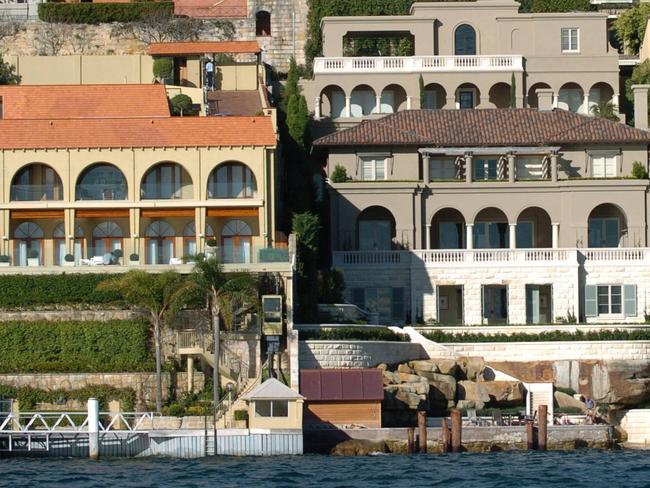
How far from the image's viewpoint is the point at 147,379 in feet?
287

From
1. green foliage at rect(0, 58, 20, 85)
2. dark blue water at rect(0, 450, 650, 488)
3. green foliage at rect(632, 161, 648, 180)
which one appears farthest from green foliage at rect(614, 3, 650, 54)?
dark blue water at rect(0, 450, 650, 488)

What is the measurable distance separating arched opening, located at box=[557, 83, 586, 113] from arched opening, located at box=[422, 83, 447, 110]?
6.42 meters

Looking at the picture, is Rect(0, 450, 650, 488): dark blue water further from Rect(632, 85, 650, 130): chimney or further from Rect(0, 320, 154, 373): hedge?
Rect(632, 85, 650, 130): chimney

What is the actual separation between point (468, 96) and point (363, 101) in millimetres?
5635

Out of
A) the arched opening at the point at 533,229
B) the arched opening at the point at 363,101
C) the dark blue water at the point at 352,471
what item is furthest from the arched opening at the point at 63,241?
the arched opening at the point at 533,229

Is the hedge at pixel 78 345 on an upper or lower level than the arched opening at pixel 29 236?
lower

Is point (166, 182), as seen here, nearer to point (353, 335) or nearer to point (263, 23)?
point (353, 335)

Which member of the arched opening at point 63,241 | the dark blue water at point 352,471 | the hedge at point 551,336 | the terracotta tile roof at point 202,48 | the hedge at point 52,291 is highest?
the terracotta tile roof at point 202,48

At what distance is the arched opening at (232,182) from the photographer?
97250 millimetres

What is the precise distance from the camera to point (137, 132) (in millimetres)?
97750

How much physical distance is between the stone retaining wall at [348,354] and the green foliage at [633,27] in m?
37.4

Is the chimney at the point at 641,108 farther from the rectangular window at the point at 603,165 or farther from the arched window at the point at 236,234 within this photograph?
the arched window at the point at 236,234

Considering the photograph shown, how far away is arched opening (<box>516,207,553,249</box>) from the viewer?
4166 inches

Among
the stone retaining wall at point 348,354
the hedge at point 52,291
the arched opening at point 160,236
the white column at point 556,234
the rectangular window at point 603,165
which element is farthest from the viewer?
the rectangular window at point 603,165
